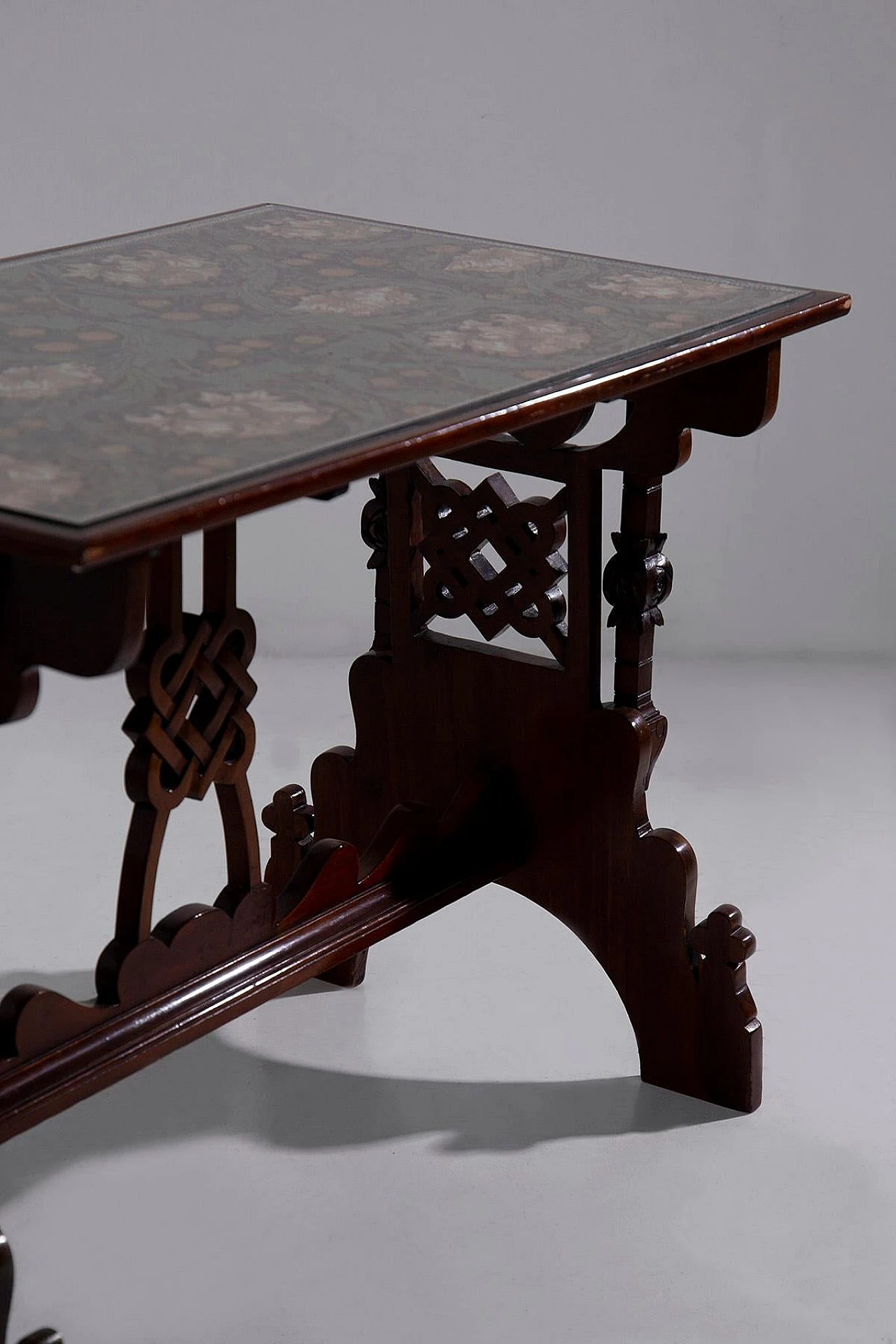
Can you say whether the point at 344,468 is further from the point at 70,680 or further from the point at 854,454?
the point at 854,454

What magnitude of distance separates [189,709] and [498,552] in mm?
652

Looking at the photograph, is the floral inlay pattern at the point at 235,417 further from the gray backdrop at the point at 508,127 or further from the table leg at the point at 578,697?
the gray backdrop at the point at 508,127

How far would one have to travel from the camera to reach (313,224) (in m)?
2.97

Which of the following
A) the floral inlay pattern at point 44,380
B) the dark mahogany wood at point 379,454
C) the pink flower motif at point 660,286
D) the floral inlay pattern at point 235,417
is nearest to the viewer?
the dark mahogany wood at point 379,454

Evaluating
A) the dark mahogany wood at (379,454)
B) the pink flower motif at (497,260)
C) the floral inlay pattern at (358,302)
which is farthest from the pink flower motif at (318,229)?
the dark mahogany wood at (379,454)

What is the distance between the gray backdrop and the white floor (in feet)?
4.86

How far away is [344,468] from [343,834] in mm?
1308

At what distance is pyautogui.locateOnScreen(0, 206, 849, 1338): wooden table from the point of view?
1841 mm

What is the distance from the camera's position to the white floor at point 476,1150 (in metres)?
2.32

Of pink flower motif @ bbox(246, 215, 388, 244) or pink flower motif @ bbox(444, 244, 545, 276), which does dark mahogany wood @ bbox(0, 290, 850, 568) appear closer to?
pink flower motif @ bbox(444, 244, 545, 276)

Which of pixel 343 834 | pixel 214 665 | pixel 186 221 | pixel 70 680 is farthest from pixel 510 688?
pixel 70 680

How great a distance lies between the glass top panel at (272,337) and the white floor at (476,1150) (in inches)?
42.0

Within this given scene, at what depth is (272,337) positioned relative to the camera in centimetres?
228

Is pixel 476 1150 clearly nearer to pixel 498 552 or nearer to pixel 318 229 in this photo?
pixel 498 552
